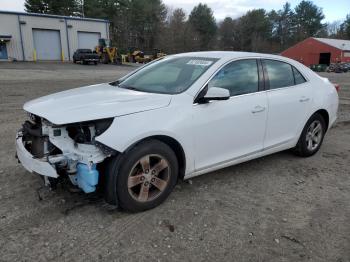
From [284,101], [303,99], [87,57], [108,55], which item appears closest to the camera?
[284,101]

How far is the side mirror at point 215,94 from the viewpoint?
357cm

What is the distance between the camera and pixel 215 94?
3.58m

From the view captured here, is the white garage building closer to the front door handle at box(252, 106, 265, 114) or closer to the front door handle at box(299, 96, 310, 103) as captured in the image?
the front door handle at box(299, 96, 310, 103)

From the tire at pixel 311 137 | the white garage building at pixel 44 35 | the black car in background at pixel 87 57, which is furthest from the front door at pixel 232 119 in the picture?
the white garage building at pixel 44 35

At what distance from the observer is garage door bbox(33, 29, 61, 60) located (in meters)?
39.2

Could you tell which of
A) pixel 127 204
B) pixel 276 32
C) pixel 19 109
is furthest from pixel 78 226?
pixel 276 32

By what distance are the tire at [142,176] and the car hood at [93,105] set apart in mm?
387

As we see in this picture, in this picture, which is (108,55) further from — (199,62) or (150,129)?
(150,129)

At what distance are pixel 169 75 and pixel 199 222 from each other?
1.84 metres

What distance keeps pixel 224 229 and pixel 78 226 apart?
1382 millimetres

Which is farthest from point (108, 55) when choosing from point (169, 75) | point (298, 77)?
point (169, 75)

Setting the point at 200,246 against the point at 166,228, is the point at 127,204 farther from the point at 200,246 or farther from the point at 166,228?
the point at 200,246

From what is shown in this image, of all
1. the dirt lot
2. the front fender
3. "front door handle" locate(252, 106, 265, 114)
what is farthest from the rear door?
the front fender

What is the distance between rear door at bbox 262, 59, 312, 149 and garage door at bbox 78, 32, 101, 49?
40933 millimetres
